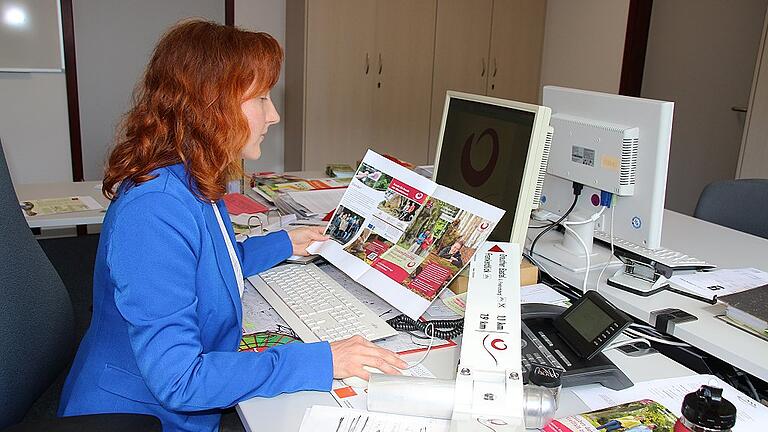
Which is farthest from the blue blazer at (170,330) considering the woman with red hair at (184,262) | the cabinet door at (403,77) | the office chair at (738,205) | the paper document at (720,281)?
the cabinet door at (403,77)

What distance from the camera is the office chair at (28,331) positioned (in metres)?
1.12

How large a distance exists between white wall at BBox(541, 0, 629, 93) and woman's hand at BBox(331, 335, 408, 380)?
3.75m

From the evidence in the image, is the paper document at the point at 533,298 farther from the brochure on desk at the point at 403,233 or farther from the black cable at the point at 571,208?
the black cable at the point at 571,208

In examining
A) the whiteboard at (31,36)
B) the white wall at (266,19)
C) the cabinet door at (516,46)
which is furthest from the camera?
the cabinet door at (516,46)

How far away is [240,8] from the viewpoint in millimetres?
4422

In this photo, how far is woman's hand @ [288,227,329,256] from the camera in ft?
5.63

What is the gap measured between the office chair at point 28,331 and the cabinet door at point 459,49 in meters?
3.42

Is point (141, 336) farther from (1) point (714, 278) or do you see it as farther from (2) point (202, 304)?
(1) point (714, 278)

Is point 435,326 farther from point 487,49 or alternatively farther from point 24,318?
point 487,49

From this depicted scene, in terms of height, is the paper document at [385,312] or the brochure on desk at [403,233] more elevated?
the brochure on desk at [403,233]

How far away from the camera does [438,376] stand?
1210 millimetres

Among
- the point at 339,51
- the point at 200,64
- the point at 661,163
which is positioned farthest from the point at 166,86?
the point at 339,51

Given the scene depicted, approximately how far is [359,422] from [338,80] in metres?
3.52

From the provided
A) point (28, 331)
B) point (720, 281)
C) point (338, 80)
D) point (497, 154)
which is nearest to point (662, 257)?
point (720, 281)
